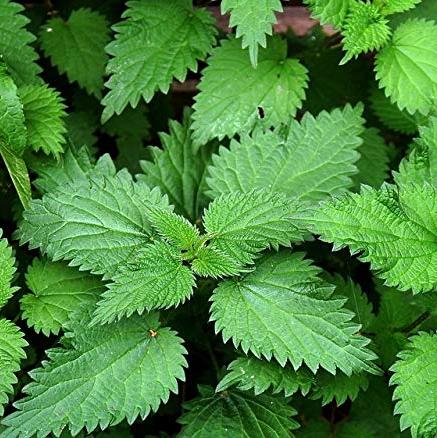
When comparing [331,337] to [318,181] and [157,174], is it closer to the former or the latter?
[318,181]

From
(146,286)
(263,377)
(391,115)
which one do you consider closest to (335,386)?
(263,377)

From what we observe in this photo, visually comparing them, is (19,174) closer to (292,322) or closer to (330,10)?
(292,322)

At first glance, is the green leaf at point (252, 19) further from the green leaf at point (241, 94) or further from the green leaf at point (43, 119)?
the green leaf at point (43, 119)

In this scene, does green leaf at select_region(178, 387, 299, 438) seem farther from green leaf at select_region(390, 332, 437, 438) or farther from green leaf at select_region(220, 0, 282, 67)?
green leaf at select_region(220, 0, 282, 67)

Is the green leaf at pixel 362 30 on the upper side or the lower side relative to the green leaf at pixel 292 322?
upper

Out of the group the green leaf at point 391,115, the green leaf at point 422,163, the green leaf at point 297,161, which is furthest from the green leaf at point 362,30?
the green leaf at point 391,115

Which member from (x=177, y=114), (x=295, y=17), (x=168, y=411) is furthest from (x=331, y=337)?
(x=295, y=17)
